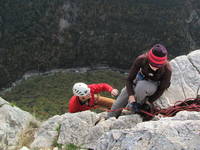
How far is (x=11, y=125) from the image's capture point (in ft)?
20.3

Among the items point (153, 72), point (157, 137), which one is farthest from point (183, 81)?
point (157, 137)

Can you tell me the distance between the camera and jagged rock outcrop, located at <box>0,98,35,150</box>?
557cm

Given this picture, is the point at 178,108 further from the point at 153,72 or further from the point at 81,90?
the point at 81,90

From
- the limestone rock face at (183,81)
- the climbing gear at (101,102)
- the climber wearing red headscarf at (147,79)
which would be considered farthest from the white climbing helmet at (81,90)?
the limestone rock face at (183,81)

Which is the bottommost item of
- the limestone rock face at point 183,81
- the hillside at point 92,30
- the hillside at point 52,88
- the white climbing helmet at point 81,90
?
the hillside at point 52,88

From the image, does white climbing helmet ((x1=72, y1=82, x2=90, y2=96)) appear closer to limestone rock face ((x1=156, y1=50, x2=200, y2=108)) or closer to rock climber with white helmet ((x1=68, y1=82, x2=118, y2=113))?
rock climber with white helmet ((x1=68, y1=82, x2=118, y2=113))

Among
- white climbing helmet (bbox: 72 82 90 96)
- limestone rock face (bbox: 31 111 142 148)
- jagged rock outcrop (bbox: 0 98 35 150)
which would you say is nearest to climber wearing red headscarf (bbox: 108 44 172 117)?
limestone rock face (bbox: 31 111 142 148)

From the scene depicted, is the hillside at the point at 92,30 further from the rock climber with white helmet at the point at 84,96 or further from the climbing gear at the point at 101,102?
the rock climber with white helmet at the point at 84,96

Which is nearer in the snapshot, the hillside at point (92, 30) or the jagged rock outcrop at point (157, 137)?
the jagged rock outcrop at point (157, 137)

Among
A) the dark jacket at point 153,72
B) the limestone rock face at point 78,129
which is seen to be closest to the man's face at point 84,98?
the limestone rock face at point 78,129

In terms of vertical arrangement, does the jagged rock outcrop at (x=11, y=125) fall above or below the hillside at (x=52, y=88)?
above

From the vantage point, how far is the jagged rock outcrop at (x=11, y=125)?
18.3 ft

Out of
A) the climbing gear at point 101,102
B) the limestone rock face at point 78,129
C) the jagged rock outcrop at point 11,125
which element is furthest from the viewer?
the climbing gear at point 101,102

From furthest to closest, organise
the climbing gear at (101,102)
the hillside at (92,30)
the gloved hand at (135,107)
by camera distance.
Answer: the hillside at (92,30)
the climbing gear at (101,102)
the gloved hand at (135,107)
